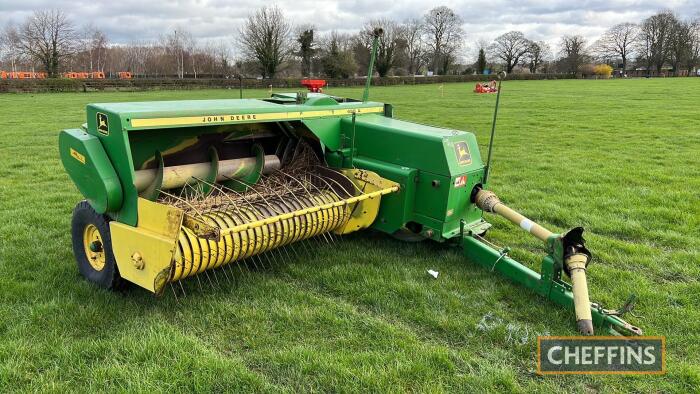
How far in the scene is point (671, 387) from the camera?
9.75ft

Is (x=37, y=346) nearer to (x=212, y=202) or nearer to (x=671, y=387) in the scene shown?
(x=212, y=202)

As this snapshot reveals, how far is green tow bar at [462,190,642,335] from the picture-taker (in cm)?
337

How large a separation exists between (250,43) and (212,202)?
5484 cm

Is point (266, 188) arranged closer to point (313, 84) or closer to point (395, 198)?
point (395, 198)

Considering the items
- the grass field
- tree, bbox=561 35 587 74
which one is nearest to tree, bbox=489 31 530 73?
tree, bbox=561 35 587 74

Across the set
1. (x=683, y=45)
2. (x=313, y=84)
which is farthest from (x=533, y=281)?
(x=683, y=45)

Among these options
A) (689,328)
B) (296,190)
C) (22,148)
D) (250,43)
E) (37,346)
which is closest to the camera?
(37,346)

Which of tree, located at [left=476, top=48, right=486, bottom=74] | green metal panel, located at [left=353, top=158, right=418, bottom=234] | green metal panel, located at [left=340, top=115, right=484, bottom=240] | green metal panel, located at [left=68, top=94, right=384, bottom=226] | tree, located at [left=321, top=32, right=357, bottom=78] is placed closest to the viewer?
green metal panel, located at [left=68, top=94, right=384, bottom=226]

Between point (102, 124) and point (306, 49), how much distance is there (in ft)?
185

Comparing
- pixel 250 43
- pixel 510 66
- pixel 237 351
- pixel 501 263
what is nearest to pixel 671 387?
pixel 501 263

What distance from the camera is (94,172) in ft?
11.8

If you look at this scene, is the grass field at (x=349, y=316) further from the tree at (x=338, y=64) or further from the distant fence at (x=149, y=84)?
the tree at (x=338, y=64)

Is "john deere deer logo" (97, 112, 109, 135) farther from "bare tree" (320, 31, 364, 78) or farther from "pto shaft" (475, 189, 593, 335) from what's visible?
"bare tree" (320, 31, 364, 78)

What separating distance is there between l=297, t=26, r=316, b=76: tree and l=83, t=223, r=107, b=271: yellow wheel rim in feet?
183
